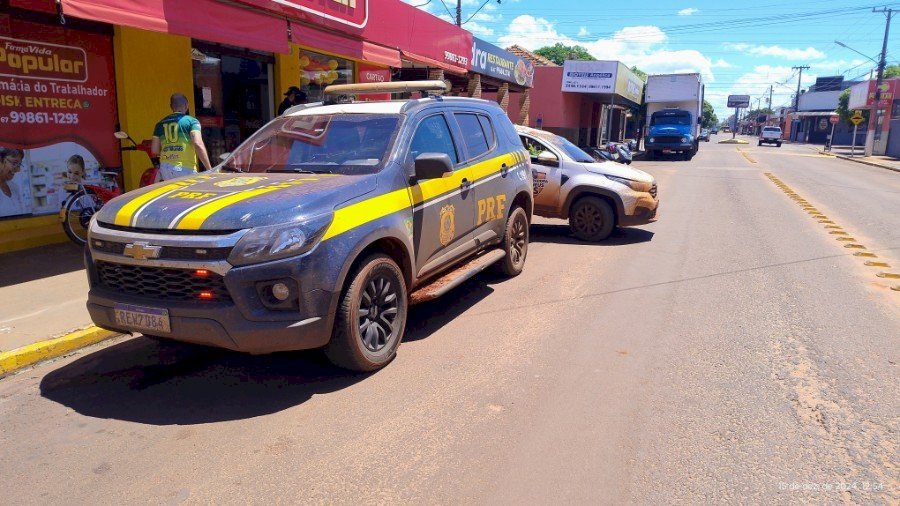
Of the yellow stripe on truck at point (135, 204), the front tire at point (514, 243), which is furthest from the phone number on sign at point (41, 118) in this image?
the front tire at point (514, 243)

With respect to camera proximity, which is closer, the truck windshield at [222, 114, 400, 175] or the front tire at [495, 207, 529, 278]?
the truck windshield at [222, 114, 400, 175]

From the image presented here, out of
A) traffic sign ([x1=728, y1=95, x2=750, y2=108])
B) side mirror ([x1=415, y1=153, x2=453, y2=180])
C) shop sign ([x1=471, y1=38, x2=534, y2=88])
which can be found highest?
traffic sign ([x1=728, y1=95, x2=750, y2=108])

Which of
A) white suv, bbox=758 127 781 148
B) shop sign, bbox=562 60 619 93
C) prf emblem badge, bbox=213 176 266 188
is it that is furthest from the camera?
white suv, bbox=758 127 781 148

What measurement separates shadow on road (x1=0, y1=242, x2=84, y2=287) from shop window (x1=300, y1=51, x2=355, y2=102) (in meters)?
5.69

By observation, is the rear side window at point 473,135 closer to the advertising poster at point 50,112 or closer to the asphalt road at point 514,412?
the asphalt road at point 514,412

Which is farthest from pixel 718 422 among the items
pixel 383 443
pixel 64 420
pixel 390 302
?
pixel 64 420

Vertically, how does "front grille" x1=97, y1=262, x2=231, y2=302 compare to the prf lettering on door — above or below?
below

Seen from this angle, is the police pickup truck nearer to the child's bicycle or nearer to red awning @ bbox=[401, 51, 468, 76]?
the child's bicycle

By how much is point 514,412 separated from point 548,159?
252 inches

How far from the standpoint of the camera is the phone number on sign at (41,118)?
757 centimetres

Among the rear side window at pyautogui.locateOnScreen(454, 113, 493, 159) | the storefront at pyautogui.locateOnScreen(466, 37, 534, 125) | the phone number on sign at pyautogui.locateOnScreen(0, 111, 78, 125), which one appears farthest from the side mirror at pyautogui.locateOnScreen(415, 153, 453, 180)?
the storefront at pyautogui.locateOnScreen(466, 37, 534, 125)

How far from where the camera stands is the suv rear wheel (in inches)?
377

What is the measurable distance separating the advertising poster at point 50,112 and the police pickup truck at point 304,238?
155 inches

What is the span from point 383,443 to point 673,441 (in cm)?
165
